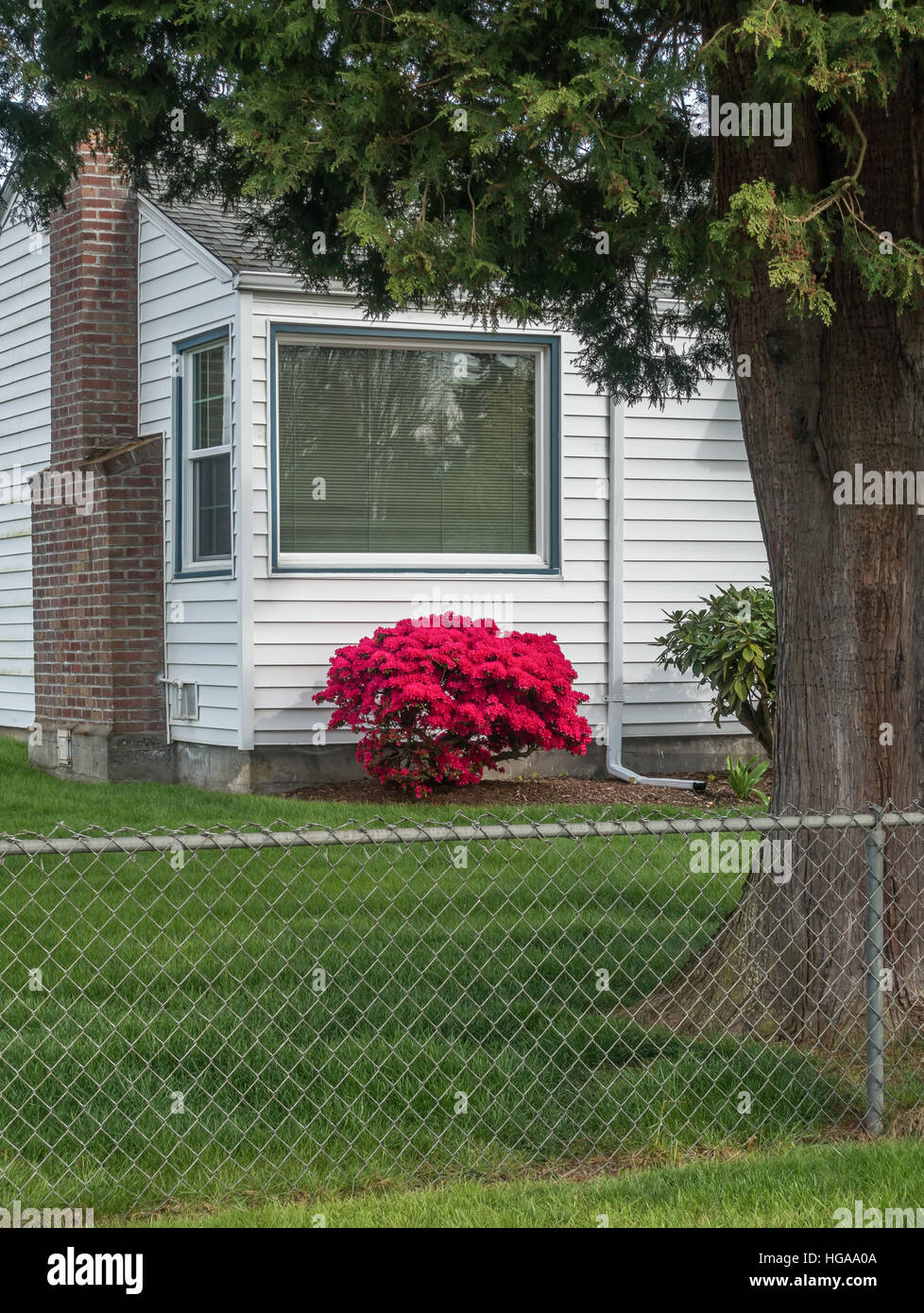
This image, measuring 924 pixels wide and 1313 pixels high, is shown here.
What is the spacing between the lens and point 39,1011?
19.0 feet

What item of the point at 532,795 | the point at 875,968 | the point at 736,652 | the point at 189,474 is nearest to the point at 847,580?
the point at 875,968

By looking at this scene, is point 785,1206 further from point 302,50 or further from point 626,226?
point 302,50

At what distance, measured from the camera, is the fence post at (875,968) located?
4652 mm

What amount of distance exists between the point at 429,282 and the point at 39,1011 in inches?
125

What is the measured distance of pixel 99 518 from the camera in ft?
40.3

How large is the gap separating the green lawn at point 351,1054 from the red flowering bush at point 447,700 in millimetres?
2731

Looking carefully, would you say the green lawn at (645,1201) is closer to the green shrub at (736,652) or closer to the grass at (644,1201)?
the grass at (644,1201)

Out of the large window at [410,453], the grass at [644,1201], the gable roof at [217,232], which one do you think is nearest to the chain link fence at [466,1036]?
the grass at [644,1201]

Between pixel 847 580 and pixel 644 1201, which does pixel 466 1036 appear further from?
pixel 847 580

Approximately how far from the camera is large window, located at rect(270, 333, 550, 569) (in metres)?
11.4

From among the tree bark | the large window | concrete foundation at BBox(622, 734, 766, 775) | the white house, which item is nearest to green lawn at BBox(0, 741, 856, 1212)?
the tree bark

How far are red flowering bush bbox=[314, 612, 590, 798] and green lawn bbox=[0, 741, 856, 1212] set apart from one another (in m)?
2.73

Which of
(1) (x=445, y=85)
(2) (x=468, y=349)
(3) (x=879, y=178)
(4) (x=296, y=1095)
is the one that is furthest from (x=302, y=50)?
(2) (x=468, y=349)

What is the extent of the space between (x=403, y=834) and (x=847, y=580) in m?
2.08
